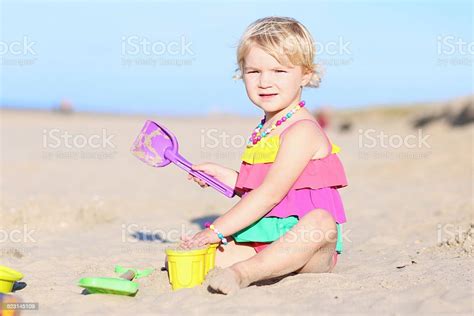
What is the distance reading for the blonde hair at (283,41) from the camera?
3.07 m

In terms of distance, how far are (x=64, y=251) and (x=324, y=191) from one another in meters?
1.74

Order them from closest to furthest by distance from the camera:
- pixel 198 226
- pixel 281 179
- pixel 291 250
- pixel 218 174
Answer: pixel 291 250 < pixel 281 179 < pixel 218 174 < pixel 198 226

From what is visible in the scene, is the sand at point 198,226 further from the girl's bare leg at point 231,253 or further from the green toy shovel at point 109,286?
the girl's bare leg at point 231,253

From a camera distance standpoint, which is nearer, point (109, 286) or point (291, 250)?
point (109, 286)

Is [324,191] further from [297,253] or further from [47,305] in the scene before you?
[47,305]

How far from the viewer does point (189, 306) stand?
2588 millimetres

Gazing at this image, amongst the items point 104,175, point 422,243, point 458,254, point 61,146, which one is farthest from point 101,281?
point 61,146

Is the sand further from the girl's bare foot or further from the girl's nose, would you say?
the girl's nose

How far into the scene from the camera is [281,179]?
2.95 m

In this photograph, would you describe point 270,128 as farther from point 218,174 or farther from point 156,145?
point 156,145

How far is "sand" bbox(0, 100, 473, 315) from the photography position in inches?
103

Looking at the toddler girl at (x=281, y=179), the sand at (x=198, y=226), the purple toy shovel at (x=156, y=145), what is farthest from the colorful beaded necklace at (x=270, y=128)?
the sand at (x=198, y=226)

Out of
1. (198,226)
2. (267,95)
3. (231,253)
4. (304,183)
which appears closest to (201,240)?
(231,253)

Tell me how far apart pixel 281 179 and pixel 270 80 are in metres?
0.49
